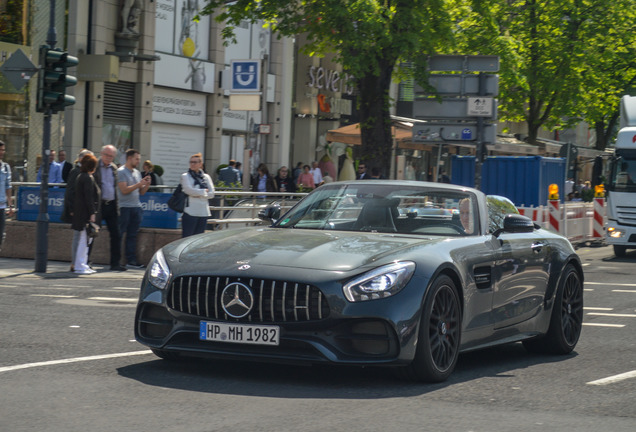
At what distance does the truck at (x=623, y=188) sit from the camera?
24.4 metres

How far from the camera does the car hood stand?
707cm

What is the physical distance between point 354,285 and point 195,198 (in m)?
10.5

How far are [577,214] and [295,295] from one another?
70.3 feet

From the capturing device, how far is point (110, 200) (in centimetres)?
1695

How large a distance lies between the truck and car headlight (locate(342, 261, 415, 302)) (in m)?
18.1

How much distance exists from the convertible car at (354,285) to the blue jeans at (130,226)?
922 centimetres

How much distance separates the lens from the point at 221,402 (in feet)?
20.9

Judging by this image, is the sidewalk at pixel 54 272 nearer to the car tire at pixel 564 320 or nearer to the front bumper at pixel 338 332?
the car tire at pixel 564 320

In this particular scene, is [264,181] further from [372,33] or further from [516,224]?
[516,224]

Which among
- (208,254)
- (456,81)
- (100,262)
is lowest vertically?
(100,262)

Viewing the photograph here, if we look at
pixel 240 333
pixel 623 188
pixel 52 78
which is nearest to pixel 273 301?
pixel 240 333

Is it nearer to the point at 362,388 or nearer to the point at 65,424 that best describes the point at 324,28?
the point at 362,388

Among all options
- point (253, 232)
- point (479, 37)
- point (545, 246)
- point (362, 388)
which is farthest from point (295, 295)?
point (479, 37)

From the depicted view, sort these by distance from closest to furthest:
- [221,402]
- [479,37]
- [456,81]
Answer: [221,402], [456,81], [479,37]
